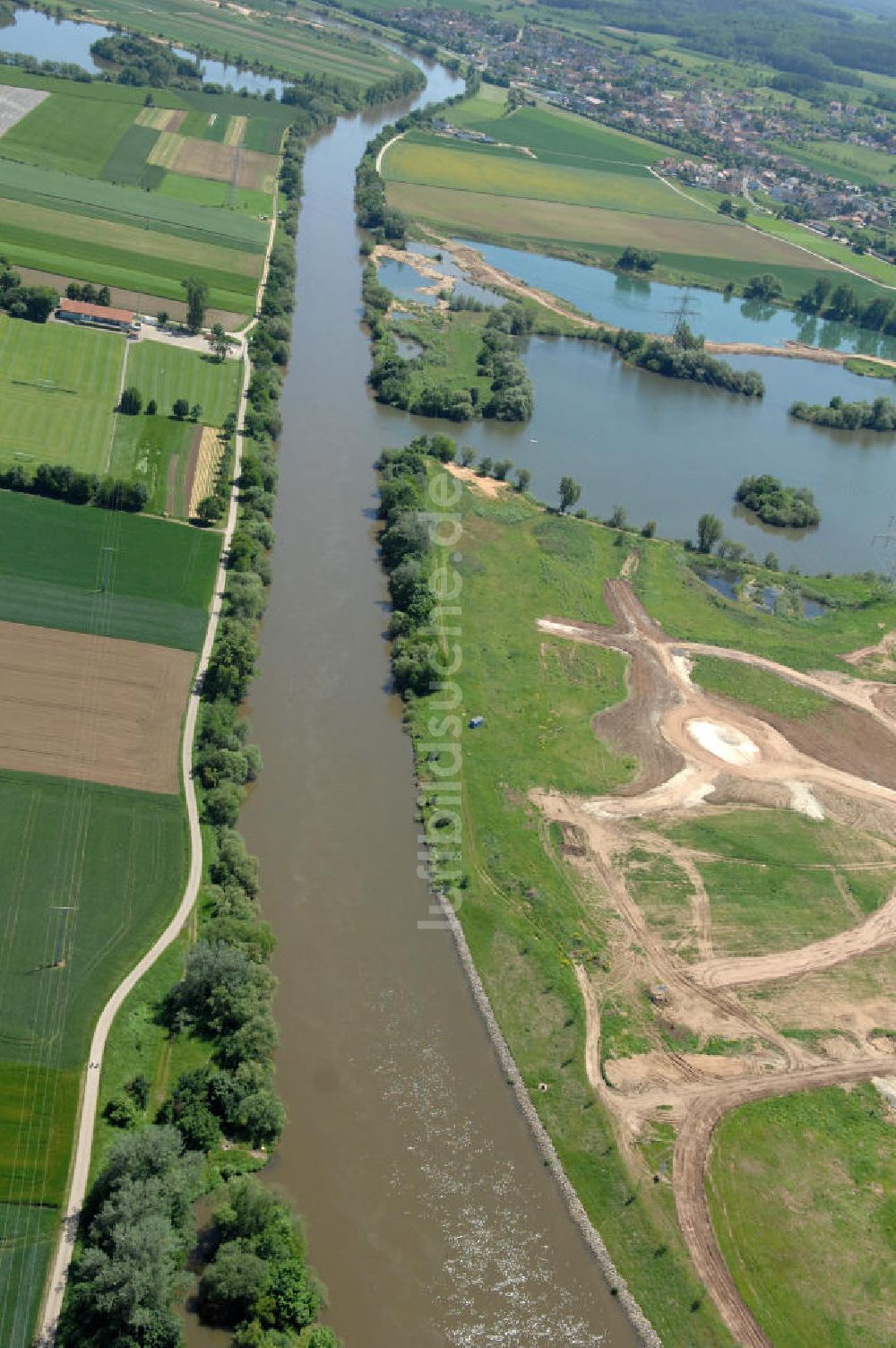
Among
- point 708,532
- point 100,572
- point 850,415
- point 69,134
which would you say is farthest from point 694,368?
point 69,134

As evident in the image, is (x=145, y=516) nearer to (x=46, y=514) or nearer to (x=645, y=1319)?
(x=46, y=514)

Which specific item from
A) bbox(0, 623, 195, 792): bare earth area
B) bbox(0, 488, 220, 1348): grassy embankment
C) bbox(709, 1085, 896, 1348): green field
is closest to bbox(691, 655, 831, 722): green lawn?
bbox(709, 1085, 896, 1348): green field

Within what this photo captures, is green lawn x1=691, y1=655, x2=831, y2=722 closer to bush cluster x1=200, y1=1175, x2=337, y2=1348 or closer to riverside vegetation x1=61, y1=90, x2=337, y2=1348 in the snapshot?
riverside vegetation x1=61, y1=90, x2=337, y2=1348

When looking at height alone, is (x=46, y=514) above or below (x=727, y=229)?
below

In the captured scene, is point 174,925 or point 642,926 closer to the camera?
point 174,925

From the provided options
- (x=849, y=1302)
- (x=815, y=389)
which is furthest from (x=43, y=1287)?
(x=815, y=389)

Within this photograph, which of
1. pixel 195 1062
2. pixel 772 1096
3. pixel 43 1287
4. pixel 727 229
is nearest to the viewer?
pixel 43 1287
